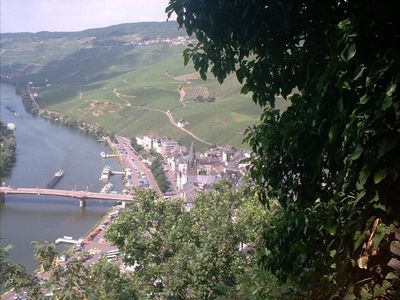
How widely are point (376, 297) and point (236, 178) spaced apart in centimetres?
2018

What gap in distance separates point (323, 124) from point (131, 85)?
1949 inches

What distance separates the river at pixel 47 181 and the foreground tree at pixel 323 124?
415 inches

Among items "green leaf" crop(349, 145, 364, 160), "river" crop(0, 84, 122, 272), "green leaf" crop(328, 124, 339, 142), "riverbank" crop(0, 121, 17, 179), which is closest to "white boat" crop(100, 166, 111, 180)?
"river" crop(0, 84, 122, 272)

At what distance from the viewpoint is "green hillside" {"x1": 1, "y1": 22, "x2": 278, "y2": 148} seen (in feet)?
110

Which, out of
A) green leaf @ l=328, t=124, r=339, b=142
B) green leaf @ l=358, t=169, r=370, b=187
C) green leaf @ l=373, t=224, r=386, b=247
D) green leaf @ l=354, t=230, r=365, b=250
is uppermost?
green leaf @ l=328, t=124, r=339, b=142

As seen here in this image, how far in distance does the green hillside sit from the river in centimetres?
469

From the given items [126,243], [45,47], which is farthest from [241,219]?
[45,47]

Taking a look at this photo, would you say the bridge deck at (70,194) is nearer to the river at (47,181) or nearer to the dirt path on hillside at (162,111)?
the river at (47,181)

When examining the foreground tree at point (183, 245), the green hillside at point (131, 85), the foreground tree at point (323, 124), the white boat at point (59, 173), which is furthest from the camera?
the green hillside at point (131, 85)

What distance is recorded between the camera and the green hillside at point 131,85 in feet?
110

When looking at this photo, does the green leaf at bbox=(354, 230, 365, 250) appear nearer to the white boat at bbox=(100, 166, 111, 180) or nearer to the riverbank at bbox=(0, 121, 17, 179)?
the white boat at bbox=(100, 166, 111, 180)

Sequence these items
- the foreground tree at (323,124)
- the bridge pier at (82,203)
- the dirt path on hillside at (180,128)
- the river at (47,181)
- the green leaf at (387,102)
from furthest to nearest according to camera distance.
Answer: the dirt path on hillside at (180,128)
the bridge pier at (82,203)
the river at (47,181)
the foreground tree at (323,124)
the green leaf at (387,102)

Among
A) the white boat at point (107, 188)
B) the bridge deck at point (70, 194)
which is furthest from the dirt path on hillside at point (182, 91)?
the bridge deck at point (70, 194)

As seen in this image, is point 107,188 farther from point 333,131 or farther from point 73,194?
point 333,131
